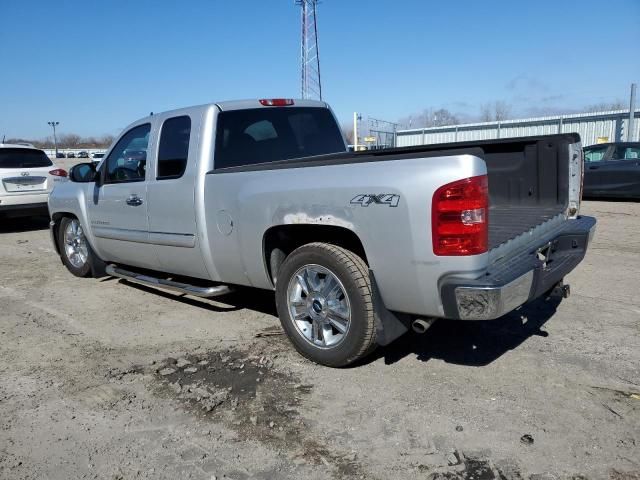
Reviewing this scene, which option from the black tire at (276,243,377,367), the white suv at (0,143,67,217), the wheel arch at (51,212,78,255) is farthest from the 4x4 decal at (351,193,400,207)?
the white suv at (0,143,67,217)

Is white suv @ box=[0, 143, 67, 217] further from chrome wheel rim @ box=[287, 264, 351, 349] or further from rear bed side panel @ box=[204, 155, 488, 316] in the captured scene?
chrome wheel rim @ box=[287, 264, 351, 349]

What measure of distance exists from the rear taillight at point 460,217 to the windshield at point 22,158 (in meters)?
10.0

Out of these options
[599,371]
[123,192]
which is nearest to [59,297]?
[123,192]

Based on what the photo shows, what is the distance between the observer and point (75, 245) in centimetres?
667

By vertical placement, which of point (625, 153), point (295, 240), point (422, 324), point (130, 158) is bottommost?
point (422, 324)

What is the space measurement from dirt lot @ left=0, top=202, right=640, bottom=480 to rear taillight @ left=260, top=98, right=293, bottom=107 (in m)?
1.95

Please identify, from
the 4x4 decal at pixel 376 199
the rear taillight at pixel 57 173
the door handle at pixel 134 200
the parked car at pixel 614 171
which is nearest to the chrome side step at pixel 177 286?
the door handle at pixel 134 200

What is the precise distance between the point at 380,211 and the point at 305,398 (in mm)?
1251

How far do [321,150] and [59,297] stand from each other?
326 centimetres

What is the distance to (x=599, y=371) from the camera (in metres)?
3.58

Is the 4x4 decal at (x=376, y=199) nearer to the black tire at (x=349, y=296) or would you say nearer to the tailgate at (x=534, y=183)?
the black tire at (x=349, y=296)

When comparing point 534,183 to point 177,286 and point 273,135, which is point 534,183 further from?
point 177,286

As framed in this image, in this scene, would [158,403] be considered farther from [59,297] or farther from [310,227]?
[59,297]

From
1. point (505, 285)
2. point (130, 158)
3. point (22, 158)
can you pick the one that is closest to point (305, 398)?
point (505, 285)
